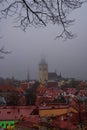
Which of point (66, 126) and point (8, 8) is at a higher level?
point (8, 8)

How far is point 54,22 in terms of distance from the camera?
3.48m

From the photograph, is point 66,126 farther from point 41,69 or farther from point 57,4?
point 41,69

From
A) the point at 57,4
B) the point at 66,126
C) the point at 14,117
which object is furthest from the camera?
the point at 14,117

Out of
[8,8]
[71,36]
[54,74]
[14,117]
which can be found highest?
[8,8]

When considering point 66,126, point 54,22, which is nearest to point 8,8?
point 54,22

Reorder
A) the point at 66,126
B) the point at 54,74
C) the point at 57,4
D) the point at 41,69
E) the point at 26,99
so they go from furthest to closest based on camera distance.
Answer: the point at 54,74, the point at 41,69, the point at 26,99, the point at 66,126, the point at 57,4

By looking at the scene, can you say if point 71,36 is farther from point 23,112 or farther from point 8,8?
point 23,112

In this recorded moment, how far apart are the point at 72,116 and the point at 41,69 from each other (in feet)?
276

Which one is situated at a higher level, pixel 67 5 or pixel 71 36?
pixel 67 5

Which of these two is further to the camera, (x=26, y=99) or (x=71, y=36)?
(x=26, y=99)

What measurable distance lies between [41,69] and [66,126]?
88.0m

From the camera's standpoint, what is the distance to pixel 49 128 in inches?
912

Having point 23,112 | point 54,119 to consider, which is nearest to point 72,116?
point 54,119

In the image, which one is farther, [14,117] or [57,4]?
[14,117]
